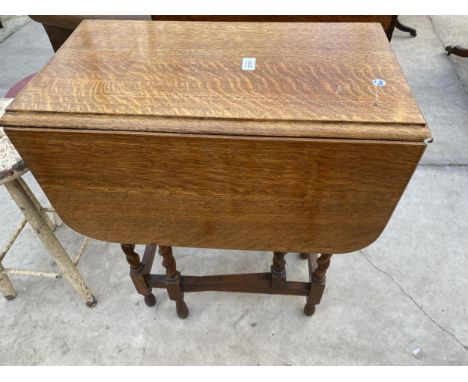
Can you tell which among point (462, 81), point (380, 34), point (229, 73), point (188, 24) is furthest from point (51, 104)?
point (462, 81)

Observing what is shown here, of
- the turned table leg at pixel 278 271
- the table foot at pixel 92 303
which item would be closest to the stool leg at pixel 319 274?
the turned table leg at pixel 278 271

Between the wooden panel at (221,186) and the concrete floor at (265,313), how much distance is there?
0.63 meters

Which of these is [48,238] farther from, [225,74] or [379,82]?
[379,82]

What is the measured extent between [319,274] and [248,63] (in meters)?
0.84

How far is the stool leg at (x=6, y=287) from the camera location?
65.0 inches

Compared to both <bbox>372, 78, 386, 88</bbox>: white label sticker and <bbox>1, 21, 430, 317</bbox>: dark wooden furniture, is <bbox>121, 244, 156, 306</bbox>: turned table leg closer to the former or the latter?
<bbox>1, 21, 430, 317</bbox>: dark wooden furniture

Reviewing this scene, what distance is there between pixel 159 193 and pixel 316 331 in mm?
1016

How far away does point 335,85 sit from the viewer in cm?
98

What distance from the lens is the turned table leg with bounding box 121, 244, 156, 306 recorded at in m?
1.41

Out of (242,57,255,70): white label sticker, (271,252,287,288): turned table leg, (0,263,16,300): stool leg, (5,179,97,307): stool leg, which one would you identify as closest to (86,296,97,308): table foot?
(5,179,97,307): stool leg

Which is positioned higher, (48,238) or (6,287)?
(48,238)

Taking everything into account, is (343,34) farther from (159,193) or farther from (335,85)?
(159,193)

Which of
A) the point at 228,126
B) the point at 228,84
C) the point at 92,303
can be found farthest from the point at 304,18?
the point at 92,303

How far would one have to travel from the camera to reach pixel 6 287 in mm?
1694
